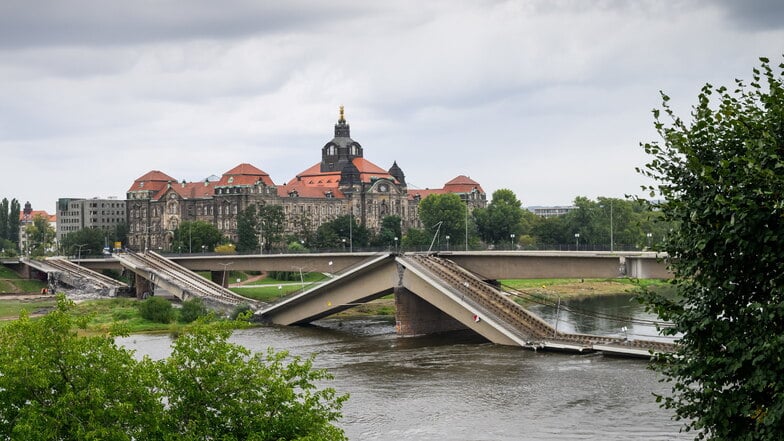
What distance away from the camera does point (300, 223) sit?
7800 inches

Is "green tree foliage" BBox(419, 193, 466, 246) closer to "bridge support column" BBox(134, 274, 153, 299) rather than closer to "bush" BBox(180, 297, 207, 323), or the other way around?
"bridge support column" BBox(134, 274, 153, 299)

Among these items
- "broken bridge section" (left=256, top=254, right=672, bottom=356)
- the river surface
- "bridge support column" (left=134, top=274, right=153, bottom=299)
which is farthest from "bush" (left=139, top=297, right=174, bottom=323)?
"bridge support column" (left=134, top=274, right=153, bottom=299)

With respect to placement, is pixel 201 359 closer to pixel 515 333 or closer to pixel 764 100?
pixel 764 100

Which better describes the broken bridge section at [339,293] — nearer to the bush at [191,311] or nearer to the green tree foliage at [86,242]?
the bush at [191,311]

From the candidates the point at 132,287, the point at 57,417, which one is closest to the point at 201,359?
the point at 57,417

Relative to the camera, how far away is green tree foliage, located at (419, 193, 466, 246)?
174 metres

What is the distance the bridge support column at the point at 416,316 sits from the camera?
80562mm

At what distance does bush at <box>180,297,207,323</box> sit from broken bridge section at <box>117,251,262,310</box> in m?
2.60

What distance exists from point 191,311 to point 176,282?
A: 14.8 m

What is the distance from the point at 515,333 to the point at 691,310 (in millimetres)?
45755

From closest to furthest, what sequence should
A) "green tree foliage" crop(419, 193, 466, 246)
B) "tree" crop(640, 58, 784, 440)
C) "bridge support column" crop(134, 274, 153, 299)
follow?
"tree" crop(640, 58, 784, 440) < "bridge support column" crop(134, 274, 153, 299) < "green tree foliage" crop(419, 193, 466, 246)

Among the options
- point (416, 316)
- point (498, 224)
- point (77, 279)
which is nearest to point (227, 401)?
point (416, 316)

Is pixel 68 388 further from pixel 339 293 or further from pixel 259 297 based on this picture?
pixel 259 297

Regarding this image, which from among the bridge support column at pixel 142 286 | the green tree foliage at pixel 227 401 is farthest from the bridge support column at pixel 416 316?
the green tree foliage at pixel 227 401
